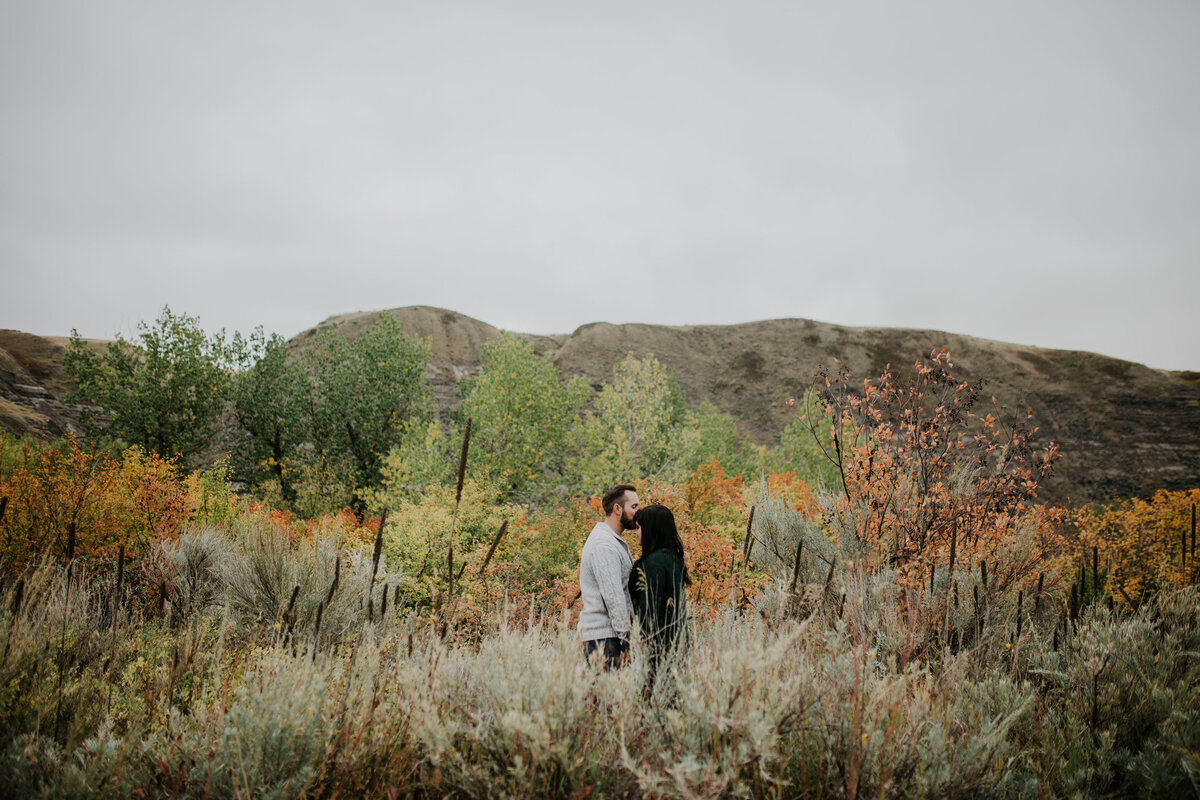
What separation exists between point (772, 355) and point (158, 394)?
54.9m

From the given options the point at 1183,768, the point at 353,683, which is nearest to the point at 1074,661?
the point at 1183,768

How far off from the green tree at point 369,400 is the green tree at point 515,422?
5.45 m

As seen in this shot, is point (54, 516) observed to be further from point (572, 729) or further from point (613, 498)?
point (572, 729)

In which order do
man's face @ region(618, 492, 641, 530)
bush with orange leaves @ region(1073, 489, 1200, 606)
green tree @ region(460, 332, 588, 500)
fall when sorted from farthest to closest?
green tree @ region(460, 332, 588, 500) → bush with orange leaves @ region(1073, 489, 1200, 606) → man's face @ region(618, 492, 641, 530)

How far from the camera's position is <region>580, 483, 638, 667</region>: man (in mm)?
3836

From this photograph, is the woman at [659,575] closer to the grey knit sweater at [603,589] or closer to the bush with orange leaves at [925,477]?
the grey knit sweater at [603,589]

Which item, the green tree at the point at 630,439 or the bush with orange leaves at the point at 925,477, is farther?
the green tree at the point at 630,439

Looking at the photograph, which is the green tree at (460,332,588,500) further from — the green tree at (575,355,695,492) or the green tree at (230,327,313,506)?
the green tree at (230,327,313,506)

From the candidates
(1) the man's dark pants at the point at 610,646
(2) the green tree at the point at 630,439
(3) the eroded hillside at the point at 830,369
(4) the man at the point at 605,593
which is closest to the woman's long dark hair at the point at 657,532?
(4) the man at the point at 605,593

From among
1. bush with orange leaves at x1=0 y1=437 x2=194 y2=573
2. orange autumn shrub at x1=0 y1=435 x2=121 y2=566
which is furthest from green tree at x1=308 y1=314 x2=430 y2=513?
orange autumn shrub at x1=0 y1=435 x2=121 y2=566

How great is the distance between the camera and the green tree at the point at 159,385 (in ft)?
70.8

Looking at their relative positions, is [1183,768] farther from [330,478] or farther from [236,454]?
[236,454]

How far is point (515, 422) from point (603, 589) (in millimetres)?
15769

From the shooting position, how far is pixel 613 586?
12.8 ft
